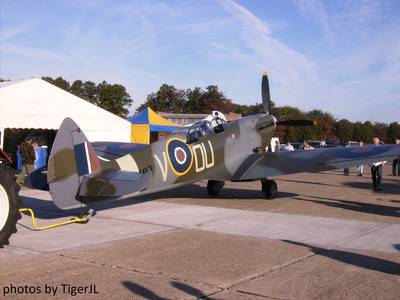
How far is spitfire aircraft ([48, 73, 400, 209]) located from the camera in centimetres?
686

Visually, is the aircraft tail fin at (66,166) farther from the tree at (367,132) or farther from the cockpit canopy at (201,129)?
the tree at (367,132)

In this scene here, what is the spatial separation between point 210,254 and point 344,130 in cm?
9908

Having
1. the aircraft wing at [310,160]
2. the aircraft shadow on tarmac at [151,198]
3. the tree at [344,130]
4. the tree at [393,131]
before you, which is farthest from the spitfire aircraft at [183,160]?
the tree at [393,131]

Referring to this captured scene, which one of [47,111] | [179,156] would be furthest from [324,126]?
[179,156]

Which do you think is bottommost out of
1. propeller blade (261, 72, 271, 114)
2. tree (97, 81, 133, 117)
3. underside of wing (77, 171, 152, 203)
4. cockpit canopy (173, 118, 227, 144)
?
underside of wing (77, 171, 152, 203)

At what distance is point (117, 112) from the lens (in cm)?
6347

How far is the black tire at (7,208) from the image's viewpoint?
5418mm

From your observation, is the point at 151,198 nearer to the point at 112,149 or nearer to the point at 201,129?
the point at 112,149

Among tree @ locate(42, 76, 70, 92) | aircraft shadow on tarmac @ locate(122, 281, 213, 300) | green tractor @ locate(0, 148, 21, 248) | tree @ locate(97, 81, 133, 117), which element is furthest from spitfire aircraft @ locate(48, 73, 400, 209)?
tree @ locate(42, 76, 70, 92)

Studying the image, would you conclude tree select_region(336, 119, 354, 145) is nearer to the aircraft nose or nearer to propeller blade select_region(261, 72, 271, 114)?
propeller blade select_region(261, 72, 271, 114)

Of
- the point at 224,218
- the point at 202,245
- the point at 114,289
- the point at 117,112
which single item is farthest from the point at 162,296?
the point at 117,112

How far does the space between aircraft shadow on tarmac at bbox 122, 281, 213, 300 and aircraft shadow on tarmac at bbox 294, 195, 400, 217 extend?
6.12m

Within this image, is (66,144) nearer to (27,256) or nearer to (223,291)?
(27,256)

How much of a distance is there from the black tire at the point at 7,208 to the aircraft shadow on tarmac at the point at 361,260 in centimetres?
392
